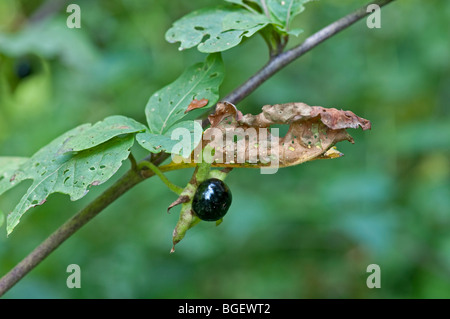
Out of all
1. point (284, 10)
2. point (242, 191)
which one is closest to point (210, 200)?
point (284, 10)

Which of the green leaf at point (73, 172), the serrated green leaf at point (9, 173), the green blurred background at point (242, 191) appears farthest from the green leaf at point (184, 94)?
the green blurred background at point (242, 191)

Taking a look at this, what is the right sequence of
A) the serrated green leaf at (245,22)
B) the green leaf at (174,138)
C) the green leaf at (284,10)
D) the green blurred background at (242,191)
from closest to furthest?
the green leaf at (174,138), the serrated green leaf at (245,22), the green leaf at (284,10), the green blurred background at (242,191)

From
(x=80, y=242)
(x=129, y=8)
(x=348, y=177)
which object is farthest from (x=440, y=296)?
(x=129, y=8)

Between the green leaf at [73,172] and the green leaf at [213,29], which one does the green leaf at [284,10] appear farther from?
the green leaf at [73,172]

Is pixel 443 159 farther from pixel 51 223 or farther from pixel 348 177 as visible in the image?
pixel 51 223

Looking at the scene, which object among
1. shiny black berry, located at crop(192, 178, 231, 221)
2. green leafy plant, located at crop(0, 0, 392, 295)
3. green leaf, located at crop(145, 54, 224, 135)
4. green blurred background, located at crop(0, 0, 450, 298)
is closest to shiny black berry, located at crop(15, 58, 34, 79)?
green blurred background, located at crop(0, 0, 450, 298)

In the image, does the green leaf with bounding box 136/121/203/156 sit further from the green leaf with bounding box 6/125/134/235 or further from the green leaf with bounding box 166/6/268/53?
the green leaf with bounding box 166/6/268/53

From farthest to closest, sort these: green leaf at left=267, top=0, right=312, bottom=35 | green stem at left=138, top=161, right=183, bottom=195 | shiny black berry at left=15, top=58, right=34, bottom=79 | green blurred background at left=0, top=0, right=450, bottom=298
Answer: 1. green blurred background at left=0, top=0, right=450, bottom=298
2. shiny black berry at left=15, top=58, right=34, bottom=79
3. green leaf at left=267, top=0, right=312, bottom=35
4. green stem at left=138, top=161, right=183, bottom=195
